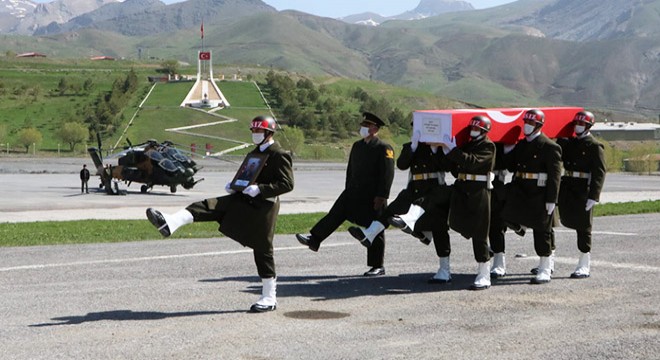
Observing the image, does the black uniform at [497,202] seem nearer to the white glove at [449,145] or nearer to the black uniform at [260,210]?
the white glove at [449,145]

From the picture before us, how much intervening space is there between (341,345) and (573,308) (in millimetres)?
3831

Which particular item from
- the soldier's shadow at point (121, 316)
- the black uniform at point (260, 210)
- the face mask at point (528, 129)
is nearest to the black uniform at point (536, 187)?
the face mask at point (528, 129)

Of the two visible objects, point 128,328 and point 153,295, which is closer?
point 128,328

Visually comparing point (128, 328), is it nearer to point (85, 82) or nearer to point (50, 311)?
point (50, 311)

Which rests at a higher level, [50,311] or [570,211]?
[570,211]

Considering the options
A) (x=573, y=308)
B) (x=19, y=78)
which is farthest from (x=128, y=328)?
(x=19, y=78)

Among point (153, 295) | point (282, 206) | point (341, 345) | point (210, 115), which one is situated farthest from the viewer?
point (210, 115)

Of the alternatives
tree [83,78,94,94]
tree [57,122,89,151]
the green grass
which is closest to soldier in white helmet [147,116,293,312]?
the green grass

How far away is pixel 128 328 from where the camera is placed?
1047cm

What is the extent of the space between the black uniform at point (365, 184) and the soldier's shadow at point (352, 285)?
3.29ft

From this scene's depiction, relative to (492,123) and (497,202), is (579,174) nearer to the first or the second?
(497,202)

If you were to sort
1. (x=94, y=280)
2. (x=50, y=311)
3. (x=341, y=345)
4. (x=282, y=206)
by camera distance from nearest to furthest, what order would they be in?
(x=341, y=345)
(x=50, y=311)
(x=94, y=280)
(x=282, y=206)

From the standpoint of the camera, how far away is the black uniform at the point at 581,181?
14188mm

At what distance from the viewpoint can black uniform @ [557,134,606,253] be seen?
46.5 ft
